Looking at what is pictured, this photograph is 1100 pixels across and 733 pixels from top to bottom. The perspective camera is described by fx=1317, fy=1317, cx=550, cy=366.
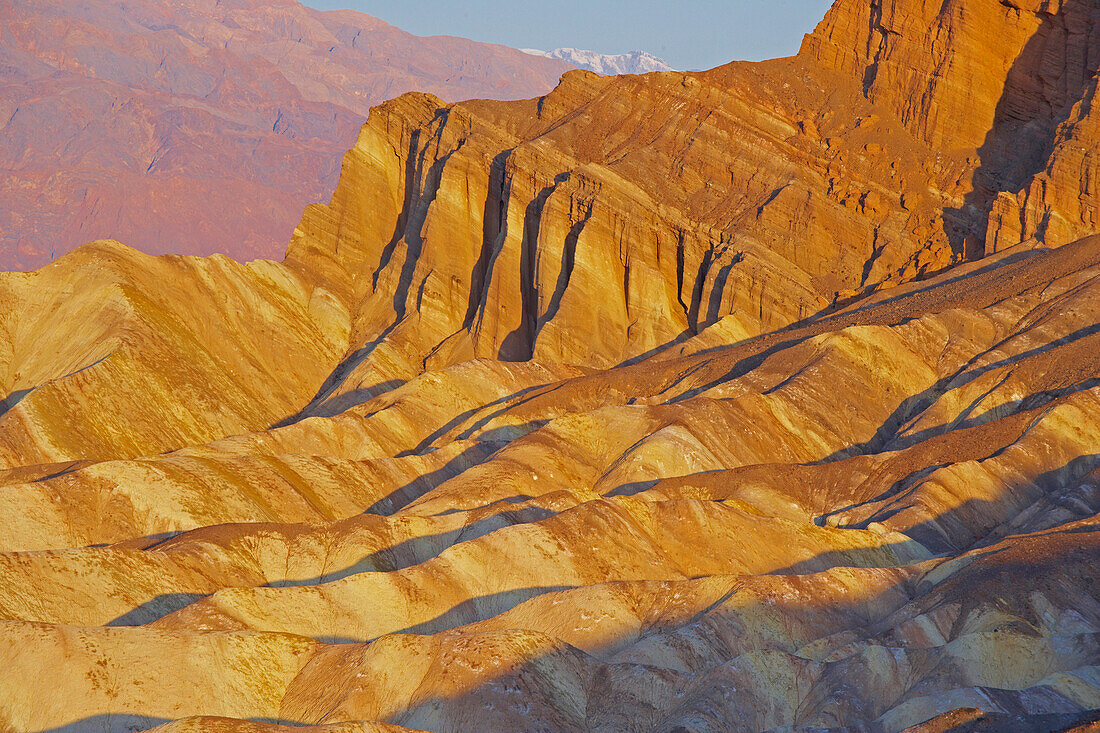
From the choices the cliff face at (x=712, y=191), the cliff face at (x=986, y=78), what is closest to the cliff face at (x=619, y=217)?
the cliff face at (x=712, y=191)

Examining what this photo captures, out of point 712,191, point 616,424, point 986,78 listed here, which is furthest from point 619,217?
point 616,424

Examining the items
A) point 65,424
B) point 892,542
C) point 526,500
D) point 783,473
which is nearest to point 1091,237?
point 783,473

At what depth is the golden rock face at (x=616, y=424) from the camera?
28250 millimetres

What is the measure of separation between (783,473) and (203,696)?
1004 inches

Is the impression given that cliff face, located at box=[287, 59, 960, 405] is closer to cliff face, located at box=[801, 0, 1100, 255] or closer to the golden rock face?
the golden rock face

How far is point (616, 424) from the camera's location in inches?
1998

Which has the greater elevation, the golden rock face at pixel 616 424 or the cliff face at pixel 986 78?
the cliff face at pixel 986 78

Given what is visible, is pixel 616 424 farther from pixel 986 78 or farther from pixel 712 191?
pixel 986 78

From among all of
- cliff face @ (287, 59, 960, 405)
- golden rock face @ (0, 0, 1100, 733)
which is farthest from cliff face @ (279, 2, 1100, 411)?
golden rock face @ (0, 0, 1100, 733)

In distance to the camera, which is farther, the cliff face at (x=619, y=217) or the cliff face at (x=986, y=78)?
the cliff face at (x=986, y=78)

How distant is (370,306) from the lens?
78938 millimetres

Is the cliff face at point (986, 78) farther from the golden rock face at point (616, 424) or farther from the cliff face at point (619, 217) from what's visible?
the cliff face at point (619, 217)

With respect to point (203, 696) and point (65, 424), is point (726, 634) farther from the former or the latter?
point (65, 424)

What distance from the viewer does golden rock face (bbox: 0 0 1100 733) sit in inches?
1112
